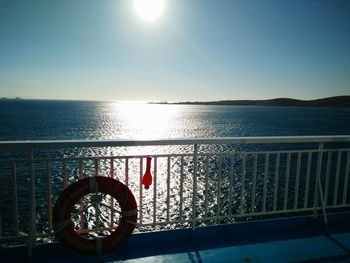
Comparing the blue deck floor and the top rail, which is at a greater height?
the top rail

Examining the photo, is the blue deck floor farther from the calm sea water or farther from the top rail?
the calm sea water

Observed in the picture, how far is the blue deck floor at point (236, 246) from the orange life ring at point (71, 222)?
0.44 feet

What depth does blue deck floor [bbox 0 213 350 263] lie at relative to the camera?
7.77 feet

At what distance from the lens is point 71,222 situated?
2.26m

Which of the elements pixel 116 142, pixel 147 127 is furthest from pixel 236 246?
pixel 147 127

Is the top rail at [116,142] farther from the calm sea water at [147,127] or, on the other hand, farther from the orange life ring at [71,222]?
the calm sea water at [147,127]

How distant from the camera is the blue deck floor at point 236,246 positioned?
2367mm

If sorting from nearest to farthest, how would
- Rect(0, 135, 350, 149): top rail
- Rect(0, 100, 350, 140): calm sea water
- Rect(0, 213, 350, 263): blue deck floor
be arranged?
Rect(0, 135, 350, 149): top rail → Rect(0, 213, 350, 263): blue deck floor → Rect(0, 100, 350, 140): calm sea water

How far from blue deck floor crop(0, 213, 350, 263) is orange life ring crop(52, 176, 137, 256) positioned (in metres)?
0.13

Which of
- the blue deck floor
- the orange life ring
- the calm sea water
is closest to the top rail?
the orange life ring

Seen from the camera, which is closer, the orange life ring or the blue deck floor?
the orange life ring

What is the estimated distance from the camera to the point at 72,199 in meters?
2.25

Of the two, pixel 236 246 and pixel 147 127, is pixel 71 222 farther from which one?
pixel 147 127

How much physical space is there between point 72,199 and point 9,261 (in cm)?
69
